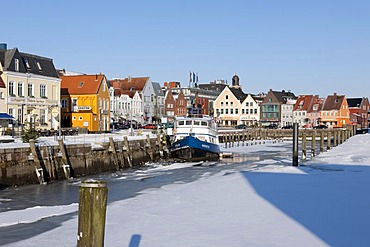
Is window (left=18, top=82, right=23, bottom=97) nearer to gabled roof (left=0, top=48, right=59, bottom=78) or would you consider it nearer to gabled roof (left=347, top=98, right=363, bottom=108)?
gabled roof (left=0, top=48, right=59, bottom=78)

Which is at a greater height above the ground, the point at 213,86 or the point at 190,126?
the point at 213,86

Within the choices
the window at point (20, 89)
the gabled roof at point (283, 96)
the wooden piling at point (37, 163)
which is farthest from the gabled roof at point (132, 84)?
the wooden piling at point (37, 163)

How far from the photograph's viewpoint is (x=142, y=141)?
35.3m

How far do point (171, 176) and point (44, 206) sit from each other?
34.4 ft

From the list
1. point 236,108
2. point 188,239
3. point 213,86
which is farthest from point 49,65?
point 213,86

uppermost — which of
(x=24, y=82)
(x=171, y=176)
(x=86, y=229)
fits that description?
(x=24, y=82)

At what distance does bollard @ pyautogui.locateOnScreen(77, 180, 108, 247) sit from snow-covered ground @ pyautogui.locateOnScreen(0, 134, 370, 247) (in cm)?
367

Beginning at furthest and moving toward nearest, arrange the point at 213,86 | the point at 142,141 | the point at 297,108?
the point at 213,86 → the point at 297,108 → the point at 142,141

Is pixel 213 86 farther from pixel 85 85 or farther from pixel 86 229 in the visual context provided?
pixel 86 229

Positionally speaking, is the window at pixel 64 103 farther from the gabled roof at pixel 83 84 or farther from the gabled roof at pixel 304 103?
the gabled roof at pixel 304 103

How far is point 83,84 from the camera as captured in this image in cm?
6356

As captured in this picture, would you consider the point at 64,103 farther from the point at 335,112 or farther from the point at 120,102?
the point at 335,112

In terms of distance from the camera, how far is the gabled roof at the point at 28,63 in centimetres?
4694

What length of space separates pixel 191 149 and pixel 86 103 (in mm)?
29011
